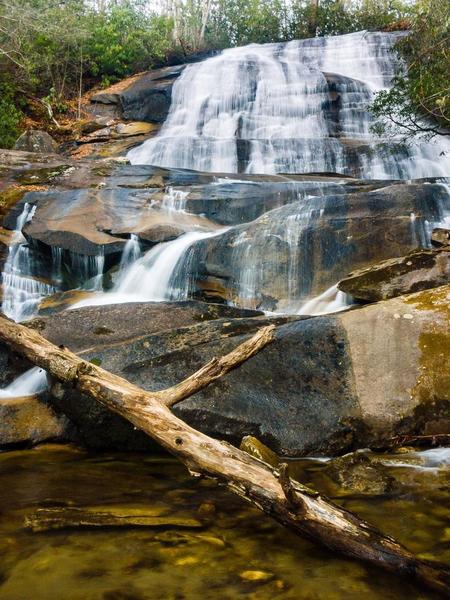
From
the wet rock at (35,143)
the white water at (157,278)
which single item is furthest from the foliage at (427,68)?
the wet rock at (35,143)

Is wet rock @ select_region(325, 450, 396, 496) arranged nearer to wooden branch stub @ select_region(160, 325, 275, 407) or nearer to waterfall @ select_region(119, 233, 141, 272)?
wooden branch stub @ select_region(160, 325, 275, 407)

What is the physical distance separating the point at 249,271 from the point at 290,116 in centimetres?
1245

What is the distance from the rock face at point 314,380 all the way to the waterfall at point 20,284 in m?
4.63

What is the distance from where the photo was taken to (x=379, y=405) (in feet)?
15.7

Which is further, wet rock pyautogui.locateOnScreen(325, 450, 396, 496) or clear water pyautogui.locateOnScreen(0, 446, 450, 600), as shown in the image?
wet rock pyautogui.locateOnScreen(325, 450, 396, 496)

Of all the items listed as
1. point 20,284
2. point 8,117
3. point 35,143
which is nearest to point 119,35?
point 8,117

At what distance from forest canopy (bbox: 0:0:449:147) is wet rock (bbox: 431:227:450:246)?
563cm

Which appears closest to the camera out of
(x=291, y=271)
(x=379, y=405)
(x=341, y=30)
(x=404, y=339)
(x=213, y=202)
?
(x=379, y=405)

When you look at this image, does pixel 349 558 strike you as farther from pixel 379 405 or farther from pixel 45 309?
pixel 45 309

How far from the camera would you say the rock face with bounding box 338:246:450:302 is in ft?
21.6

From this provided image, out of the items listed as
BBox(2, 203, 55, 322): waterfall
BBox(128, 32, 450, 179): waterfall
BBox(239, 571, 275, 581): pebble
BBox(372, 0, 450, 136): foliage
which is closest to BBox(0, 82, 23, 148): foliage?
BBox(128, 32, 450, 179): waterfall

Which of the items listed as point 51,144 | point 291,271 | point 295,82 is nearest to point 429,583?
point 291,271

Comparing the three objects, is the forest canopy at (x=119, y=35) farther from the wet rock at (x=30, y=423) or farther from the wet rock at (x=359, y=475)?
the wet rock at (x=30, y=423)

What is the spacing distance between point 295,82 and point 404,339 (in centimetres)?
1813
